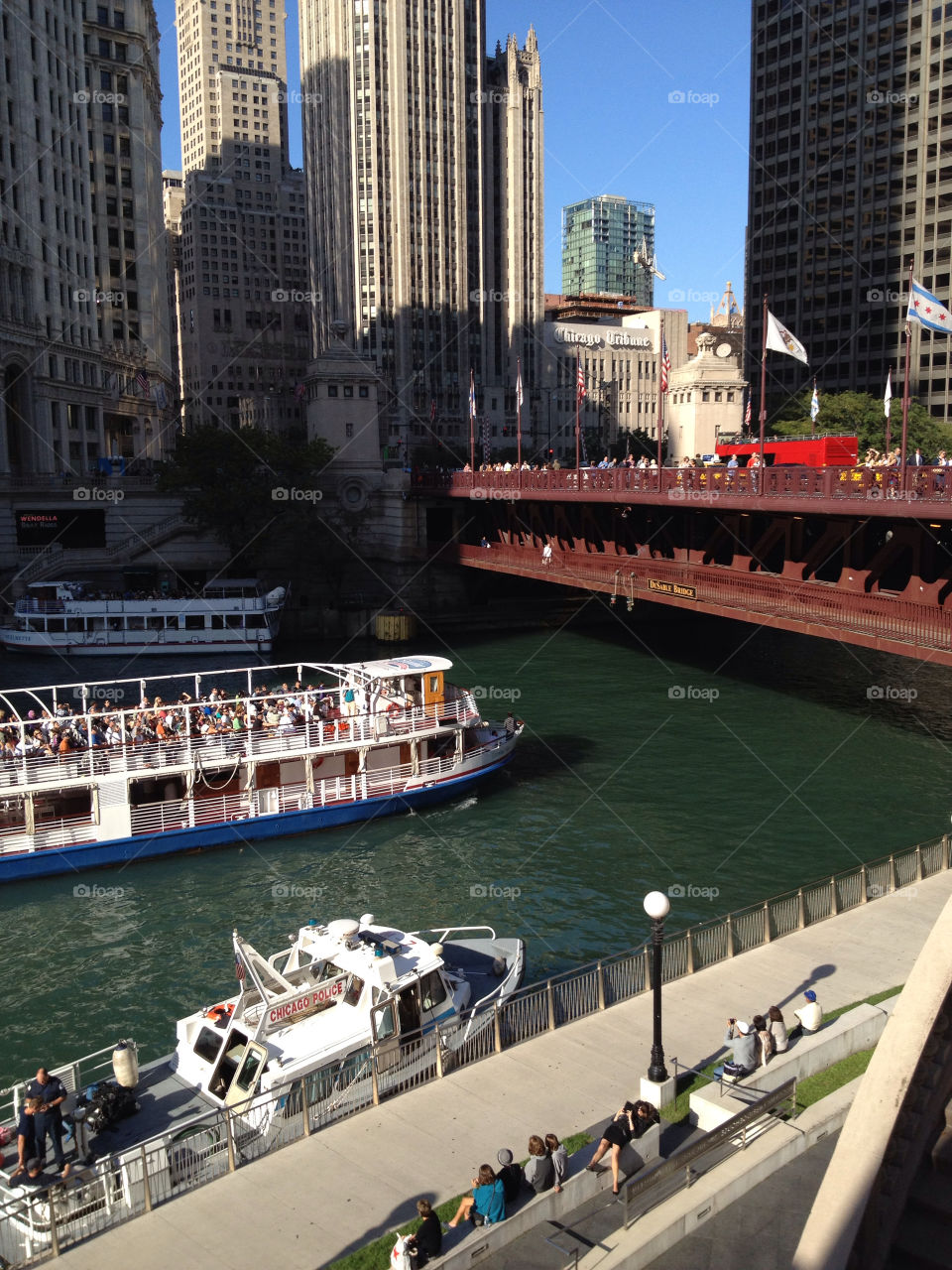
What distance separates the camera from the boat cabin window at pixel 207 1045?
17719 millimetres

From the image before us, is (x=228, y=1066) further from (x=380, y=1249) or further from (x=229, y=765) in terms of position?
(x=229, y=765)

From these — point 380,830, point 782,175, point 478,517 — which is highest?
point 782,175

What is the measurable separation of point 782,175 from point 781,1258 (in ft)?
473

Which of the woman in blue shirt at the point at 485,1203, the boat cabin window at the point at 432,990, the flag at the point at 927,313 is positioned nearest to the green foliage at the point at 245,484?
the flag at the point at 927,313

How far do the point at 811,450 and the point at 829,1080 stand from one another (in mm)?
36376

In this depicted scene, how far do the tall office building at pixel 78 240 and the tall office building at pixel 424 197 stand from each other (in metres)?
33.2

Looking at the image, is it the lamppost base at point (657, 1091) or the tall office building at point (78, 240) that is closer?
the lamppost base at point (657, 1091)

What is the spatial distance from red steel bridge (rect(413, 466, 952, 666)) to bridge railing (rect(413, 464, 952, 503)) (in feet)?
0.16

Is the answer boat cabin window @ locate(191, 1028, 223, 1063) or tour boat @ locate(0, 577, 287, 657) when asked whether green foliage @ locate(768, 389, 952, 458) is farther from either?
boat cabin window @ locate(191, 1028, 223, 1063)

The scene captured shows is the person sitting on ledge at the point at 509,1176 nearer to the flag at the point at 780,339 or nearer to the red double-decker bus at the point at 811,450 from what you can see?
the flag at the point at 780,339

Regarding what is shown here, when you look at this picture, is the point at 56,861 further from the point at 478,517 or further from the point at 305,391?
the point at 305,391

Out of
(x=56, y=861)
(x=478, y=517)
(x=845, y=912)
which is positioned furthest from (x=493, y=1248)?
(x=478, y=517)

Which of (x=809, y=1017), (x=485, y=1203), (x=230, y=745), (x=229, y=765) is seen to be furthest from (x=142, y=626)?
(x=485, y=1203)

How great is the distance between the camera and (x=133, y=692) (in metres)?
51.8
